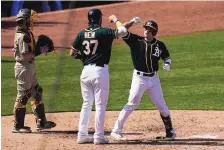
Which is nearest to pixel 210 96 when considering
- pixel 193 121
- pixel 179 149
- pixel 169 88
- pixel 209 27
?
pixel 169 88

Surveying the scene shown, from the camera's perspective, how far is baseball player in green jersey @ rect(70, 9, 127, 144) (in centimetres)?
879

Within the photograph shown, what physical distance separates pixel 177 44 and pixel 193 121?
804 cm

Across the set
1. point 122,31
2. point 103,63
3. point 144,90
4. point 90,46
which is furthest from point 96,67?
point 144,90

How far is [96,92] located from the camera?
8844mm

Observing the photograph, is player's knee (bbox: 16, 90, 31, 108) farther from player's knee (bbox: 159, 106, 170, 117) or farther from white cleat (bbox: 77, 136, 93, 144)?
player's knee (bbox: 159, 106, 170, 117)

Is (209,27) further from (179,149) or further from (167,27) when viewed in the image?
(179,149)

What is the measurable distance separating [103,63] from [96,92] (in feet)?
1.32

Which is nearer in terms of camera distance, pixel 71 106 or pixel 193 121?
pixel 193 121

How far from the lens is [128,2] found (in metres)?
25.5

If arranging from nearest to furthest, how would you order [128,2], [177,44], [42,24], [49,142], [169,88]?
[49,142]
[169,88]
[177,44]
[42,24]
[128,2]

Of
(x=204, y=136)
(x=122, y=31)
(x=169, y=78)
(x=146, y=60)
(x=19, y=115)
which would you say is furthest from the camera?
(x=169, y=78)

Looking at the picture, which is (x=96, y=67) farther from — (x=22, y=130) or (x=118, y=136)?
(x=22, y=130)

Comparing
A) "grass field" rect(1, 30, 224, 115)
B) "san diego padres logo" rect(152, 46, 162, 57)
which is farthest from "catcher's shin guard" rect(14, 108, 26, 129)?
"san diego padres logo" rect(152, 46, 162, 57)

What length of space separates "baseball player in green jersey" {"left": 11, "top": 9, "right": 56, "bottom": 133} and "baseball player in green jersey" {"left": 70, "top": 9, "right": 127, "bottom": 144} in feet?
2.99
